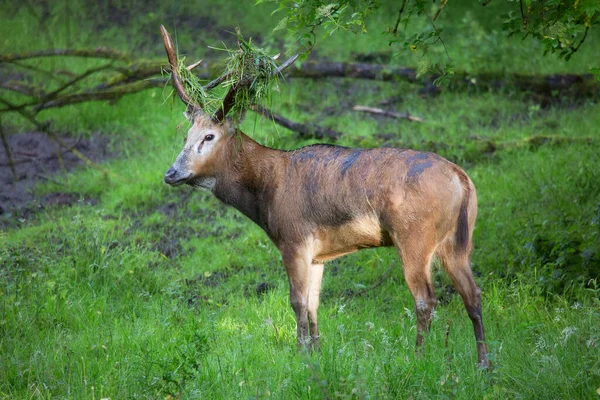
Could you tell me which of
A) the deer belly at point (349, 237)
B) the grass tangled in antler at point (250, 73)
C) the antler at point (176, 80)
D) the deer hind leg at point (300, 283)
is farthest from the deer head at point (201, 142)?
the deer belly at point (349, 237)

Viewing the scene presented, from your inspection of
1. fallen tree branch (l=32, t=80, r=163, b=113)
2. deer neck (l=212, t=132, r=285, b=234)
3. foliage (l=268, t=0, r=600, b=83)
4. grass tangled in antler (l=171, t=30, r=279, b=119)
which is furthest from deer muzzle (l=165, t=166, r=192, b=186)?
fallen tree branch (l=32, t=80, r=163, b=113)

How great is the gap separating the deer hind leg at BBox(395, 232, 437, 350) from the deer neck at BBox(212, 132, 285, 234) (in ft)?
4.88

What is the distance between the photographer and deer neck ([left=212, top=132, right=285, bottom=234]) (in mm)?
7270

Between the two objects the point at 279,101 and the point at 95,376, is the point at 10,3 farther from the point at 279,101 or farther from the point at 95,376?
the point at 95,376

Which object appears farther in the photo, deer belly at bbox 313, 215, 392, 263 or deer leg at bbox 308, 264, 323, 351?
deer leg at bbox 308, 264, 323, 351

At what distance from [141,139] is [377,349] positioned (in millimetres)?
7429

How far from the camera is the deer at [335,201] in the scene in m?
6.21

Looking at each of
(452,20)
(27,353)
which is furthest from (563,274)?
(452,20)

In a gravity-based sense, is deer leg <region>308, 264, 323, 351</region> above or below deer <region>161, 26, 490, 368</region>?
below

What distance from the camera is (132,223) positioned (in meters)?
10.2

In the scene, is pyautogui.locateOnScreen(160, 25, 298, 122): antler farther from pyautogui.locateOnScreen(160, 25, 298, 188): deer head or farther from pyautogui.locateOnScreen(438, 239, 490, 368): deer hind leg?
pyautogui.locateOnScreen(438, 239, 490, 368): deer hind leg

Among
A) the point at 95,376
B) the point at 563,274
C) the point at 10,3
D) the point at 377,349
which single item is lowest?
the point at 563,274

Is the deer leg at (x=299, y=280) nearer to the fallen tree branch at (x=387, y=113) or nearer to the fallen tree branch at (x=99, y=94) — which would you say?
the fallen tree branch at (x=99, y=94)

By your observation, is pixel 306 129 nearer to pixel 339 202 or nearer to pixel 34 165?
pixel 34 165
